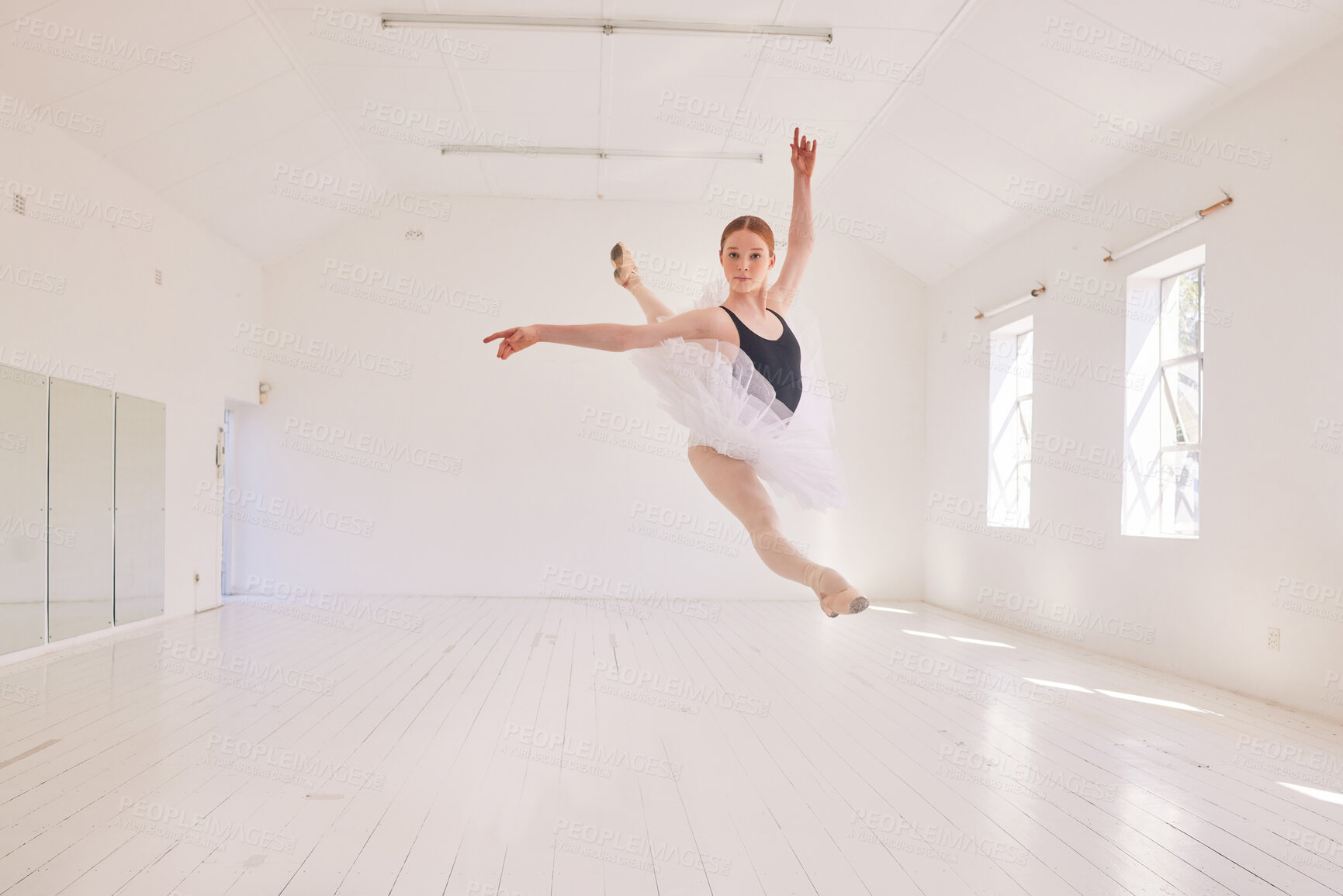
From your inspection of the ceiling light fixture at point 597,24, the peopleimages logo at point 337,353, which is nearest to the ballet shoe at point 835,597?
the ceiling light fixture at point 597,24

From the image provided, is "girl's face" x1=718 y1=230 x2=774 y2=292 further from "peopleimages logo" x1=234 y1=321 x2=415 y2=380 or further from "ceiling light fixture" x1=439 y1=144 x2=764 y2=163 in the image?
"peopleimages logo" x1=234 y1=321 x2=415 y2=380

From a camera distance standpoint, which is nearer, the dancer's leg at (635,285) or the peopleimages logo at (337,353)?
the dancer's leg at (635,285)

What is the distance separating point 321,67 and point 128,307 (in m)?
1.98

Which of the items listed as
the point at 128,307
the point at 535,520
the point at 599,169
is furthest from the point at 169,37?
the point at 535,520

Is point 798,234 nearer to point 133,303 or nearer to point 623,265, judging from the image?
point 623,265

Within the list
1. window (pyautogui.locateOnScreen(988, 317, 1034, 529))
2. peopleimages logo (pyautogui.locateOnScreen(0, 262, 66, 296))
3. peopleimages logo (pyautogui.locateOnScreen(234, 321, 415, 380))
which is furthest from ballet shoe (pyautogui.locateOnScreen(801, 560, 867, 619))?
peopleimages logo (pyautogui.locateOnScreen(234, 321, 415, 380))

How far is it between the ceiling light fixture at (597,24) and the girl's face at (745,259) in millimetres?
Answer: 3406

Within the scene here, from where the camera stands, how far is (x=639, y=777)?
308 cm

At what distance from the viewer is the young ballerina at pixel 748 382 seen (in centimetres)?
241

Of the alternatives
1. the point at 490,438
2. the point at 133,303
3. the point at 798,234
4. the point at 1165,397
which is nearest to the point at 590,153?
the point at 490,438

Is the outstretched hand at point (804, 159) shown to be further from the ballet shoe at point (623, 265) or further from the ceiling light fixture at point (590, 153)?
the ceiling light fixture at point (590, 153)

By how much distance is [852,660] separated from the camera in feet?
18.0

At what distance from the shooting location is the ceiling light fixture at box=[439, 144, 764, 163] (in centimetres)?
742

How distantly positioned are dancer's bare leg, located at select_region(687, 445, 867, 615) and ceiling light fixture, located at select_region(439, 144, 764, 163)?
525 cm
